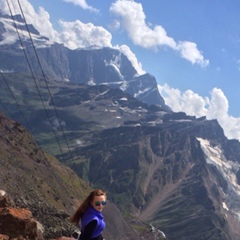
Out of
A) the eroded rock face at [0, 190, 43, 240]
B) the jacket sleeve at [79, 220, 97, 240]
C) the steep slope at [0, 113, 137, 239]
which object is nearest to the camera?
the jacket sleeve at [79, 220, 97, 240]

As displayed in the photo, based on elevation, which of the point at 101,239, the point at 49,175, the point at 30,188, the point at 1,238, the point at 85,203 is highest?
the point at 85,203

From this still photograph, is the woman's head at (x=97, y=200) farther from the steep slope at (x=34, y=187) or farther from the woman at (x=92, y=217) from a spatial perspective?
the steep slope at (x=34, y=187)

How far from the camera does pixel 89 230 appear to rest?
1062 centimetres

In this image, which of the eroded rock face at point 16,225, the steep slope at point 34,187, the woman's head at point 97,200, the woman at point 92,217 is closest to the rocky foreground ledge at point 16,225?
the eroded rock face at point 16,225

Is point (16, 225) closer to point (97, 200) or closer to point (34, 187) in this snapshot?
point (97, 200)

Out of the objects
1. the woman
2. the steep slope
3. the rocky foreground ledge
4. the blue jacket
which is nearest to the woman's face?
the woman

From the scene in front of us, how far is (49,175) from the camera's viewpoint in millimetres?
181875

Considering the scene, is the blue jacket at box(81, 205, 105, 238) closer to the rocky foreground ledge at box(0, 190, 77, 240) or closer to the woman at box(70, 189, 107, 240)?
the woman at box(70, 189, 107, 240)

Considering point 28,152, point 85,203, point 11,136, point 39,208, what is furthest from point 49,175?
point 85,203

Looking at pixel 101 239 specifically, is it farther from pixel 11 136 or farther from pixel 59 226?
pixel 11 136

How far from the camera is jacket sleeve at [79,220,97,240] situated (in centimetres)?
1060

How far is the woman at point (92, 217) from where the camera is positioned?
10.6m

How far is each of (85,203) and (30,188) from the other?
12624 centimetres

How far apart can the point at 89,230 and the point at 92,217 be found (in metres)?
0.36
